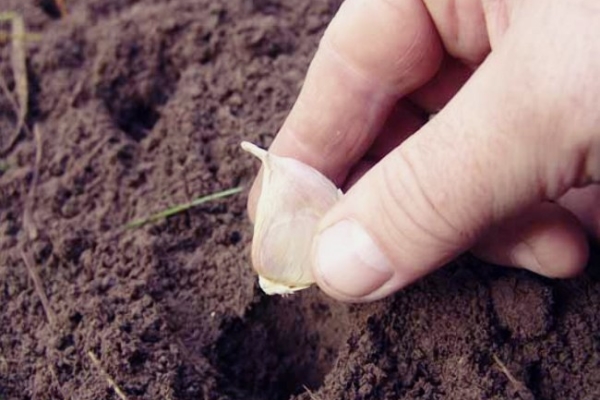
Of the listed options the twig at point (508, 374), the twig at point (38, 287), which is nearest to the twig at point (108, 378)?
the twig at point (38, 287)

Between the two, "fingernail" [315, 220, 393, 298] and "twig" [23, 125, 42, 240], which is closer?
"fingernail" [315, 220, 393, 298]

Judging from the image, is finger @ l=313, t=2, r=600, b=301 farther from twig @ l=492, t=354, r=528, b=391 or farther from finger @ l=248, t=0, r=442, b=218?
finger @ l=248, t=0, r=442, b=218

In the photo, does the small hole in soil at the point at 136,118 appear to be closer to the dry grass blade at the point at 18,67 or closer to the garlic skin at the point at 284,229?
the dry grass blade at the point at 18,67

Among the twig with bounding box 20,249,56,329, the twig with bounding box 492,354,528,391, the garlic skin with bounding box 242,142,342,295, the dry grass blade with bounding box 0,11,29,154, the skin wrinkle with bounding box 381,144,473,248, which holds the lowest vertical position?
the twig with bounding box 20,249,56,329

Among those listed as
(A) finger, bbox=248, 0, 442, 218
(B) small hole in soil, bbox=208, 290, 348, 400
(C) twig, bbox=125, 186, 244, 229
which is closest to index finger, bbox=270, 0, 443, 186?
(A) finger, bbox=248, 0, 442, 218

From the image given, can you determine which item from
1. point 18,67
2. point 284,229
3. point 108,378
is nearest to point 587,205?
point 284,229

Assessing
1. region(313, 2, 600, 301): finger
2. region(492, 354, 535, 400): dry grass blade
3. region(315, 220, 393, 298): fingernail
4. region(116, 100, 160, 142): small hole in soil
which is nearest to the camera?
region(313, 2, 600, 301): finger

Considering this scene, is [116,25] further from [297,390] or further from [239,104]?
[297,390]

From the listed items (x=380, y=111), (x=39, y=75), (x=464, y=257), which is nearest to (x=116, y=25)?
(x=39, y=75)
